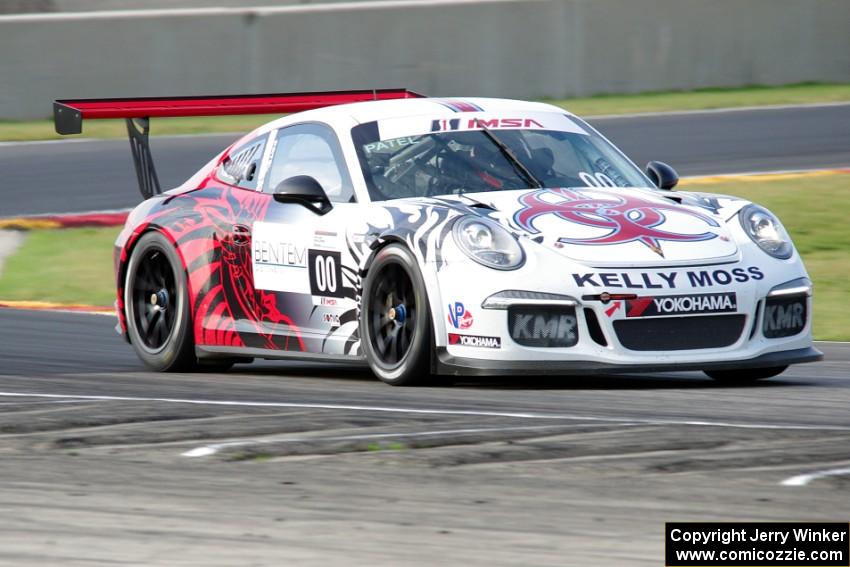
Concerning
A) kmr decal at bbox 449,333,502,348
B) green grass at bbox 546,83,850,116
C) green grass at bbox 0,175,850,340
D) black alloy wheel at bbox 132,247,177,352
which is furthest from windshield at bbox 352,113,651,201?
green grass at bbox 546,83,850,116

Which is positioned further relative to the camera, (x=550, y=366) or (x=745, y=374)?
(x=745, y=374)

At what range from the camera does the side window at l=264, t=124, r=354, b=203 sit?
852cm

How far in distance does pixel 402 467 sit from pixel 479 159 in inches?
117

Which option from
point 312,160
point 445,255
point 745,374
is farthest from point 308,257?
point 745,374

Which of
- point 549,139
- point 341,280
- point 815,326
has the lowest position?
point 815,326

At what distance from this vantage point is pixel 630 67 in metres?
25.0

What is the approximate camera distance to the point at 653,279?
748 cm

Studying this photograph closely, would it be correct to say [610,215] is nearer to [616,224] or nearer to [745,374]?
[616,224]

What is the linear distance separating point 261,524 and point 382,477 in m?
0.76

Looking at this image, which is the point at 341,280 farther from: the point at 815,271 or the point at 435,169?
the point at 815,271

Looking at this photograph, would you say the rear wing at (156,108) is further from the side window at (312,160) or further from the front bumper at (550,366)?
the front bumper at (550,366)

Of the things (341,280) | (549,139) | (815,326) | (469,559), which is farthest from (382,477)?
(815,326)

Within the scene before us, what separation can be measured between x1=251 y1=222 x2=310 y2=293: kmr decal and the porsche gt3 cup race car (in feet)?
0.03

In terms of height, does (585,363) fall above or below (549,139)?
below
